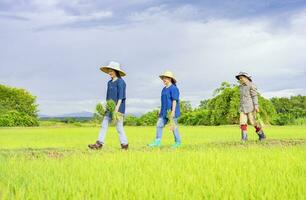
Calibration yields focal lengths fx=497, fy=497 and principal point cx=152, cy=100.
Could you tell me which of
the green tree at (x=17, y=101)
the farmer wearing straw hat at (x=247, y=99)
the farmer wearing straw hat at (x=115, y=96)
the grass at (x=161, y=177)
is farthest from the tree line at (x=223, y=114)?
the grass at (x=161, y=177)

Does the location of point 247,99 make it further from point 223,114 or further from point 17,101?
point 17,101

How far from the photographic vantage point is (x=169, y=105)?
10555 millimetres

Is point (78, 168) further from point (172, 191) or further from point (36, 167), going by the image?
point (172, 191)

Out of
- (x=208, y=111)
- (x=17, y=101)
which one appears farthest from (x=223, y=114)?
(x=17, y=101)

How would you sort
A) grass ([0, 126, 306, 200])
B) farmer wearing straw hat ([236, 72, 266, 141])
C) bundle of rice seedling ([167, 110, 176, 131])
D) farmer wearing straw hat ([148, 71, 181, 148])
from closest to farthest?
grass ([0, 126, 306, 200])
bundle of rice seedling ([167, 110, 176, 131])
farmer wearing straw hat ([148, 71, 181, 148])
farmer wearing straw hat ([236, 72, 266, 141])

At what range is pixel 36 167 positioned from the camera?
6.70 meters

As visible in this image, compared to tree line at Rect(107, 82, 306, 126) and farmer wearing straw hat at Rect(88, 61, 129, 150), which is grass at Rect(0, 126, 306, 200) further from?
tree line at Rect(107, 82, 306, 126)

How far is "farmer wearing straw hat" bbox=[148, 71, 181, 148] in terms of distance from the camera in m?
10.5

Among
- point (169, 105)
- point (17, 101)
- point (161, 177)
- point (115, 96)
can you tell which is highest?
point (17, 101)

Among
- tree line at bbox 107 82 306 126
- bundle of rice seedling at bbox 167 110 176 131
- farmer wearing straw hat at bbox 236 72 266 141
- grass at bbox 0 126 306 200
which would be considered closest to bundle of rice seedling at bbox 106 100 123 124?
bundle of rice seedling at bbox 167 110 176 131

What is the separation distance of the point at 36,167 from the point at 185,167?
2.02m

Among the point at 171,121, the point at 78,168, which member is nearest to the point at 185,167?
the point at 78,168

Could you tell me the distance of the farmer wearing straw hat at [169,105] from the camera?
10.5 meters

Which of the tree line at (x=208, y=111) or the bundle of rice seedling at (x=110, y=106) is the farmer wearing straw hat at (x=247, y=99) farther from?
the tree line at (x=208, y=111)
